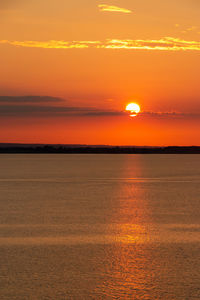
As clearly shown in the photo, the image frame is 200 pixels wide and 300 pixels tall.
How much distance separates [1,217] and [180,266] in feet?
32.2

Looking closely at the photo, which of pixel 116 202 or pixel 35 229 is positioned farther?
→ pixel 116 202

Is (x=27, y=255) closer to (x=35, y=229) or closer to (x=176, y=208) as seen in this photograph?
(x=35, y=229)

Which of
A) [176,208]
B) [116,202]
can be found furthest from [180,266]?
[116,202]

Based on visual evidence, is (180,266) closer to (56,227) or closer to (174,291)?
(174,291)

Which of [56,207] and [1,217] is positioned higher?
[56,207]

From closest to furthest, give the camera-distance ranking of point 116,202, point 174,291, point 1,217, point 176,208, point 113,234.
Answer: point 174,291, point 113,234, point 1,217, point 176,208, point 116,202

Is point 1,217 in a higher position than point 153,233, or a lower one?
higher

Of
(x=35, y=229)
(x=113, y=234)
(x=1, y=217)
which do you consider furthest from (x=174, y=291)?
(x=1, y=217)

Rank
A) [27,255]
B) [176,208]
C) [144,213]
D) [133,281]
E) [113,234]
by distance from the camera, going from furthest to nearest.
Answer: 1. [176,208]
2. [144,213]
3. [113,234]
4. [27,255]
5. [133,281]

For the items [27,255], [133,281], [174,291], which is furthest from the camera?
[27,255]

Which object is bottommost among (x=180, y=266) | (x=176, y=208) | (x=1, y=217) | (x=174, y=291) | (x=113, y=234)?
(x=174, y=291)

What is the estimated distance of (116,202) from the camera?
2614cm

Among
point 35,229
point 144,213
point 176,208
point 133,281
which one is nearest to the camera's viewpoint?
point 133,281

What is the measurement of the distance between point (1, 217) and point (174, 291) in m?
11.3
